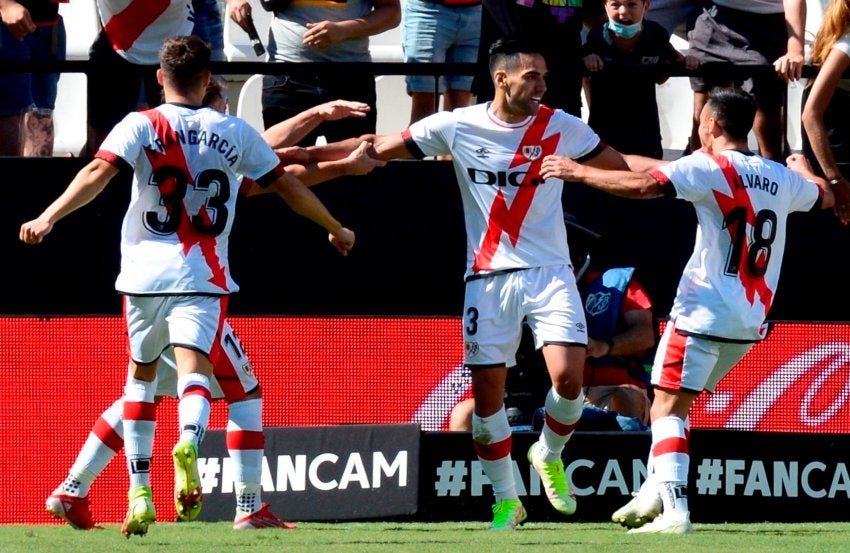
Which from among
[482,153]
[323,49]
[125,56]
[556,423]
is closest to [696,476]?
[556,423]

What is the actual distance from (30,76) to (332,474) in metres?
3.02

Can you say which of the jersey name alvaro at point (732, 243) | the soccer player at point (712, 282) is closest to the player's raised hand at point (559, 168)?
the soccer player at point (712, 282)

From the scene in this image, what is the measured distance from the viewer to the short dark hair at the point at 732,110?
25.7 ft

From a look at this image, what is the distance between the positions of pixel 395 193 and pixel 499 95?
206 centimetres

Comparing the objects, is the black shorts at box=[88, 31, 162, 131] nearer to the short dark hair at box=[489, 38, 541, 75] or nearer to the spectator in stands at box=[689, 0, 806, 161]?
the short dark hair at box=[489, 38, 541, 75]

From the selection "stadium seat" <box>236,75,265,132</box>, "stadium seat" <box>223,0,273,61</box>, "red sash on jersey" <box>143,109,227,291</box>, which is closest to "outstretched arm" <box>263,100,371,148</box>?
"red sash on jersey" <box>143,109,227,291</box>

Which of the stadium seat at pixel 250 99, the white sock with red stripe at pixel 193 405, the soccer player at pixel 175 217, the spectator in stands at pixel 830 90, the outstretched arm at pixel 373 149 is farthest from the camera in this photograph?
the stadium seat at pixel 250 99

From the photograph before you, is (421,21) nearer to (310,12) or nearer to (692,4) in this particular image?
(310,12)

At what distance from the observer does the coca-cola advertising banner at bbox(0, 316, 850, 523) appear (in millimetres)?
10070

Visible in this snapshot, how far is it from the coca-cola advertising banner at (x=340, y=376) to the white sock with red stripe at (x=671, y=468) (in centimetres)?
238

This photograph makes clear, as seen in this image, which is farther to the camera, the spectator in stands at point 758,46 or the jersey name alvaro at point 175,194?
the spectator in stands at point 758,46

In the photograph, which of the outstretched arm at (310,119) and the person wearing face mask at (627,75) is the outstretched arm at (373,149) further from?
the person wearing face mask at (627,75)

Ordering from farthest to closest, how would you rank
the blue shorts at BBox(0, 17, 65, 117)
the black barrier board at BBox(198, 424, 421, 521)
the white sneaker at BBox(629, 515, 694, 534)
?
the blue shorts at BBox(0, 17, 65, 117) < the black barrier board at BBox(198, 424, 421, 521) < the white sneaker at BBox(629, 515, 694, 534)

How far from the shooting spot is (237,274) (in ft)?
34.2
